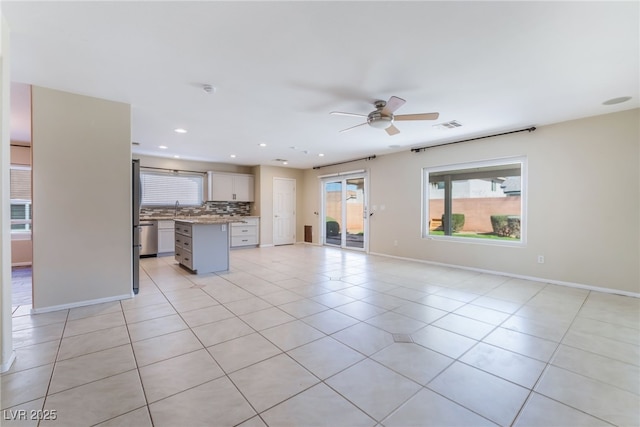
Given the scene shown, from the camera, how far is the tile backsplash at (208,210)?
6.90m

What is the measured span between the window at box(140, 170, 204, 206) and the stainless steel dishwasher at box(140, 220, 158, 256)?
0.71 m

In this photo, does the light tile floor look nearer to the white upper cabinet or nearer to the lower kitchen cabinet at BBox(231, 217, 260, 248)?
the lower kitchen cabinet at BBox(231, 217, 260, 248)

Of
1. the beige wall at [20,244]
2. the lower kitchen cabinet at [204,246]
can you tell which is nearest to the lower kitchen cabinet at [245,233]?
the lower kitchen cabinet at [204,246]

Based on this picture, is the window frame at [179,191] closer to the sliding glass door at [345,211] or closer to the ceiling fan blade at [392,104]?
the sliding glass door at [345,211]

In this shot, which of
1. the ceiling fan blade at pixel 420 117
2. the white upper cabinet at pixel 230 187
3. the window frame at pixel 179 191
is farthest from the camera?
the white upper cabinet at pixel 230 187

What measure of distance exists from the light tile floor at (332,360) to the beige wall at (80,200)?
33 cm

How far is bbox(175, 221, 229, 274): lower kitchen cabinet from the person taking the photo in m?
4.62

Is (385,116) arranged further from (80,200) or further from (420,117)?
(80,200)

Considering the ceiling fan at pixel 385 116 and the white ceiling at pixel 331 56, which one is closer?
the white ceiling at pixel 331 56

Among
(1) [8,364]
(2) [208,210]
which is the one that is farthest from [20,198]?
(1) [8,364]

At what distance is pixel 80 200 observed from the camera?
308 cm

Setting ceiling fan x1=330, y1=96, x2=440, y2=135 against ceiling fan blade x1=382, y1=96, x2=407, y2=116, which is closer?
ceiling fan blade x1=382, y1=96, x2=407, y2=116

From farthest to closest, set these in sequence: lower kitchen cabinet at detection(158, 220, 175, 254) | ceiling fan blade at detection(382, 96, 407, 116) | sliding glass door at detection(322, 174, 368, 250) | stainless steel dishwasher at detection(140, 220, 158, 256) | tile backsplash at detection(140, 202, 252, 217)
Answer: sliding glass door at detection(322, 174, 368, 250), tile backsplash at detection(140, 202, 252, 217), lower kitchen cabinet at detection(158, 220, 175, 254), stainless steel dishwasher at detection(140, 220, 158, 256), ceiling fan blade at detection(382, 96, 407, 116)

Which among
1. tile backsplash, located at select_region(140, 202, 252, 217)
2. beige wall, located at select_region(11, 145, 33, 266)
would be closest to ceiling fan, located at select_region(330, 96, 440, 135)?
tile backsplash, located at select_region(140, 202, 252, 217)
